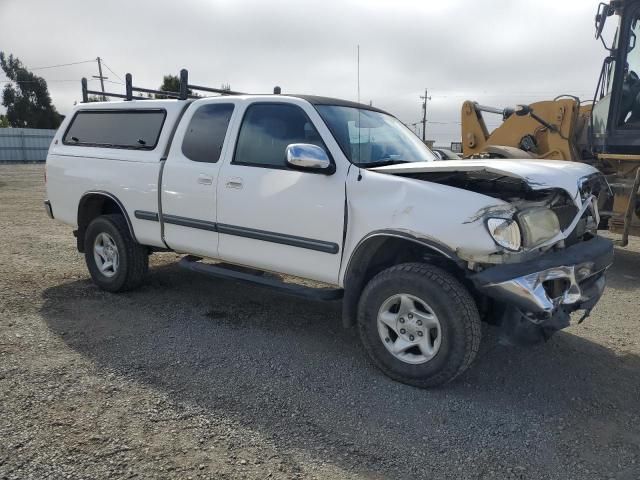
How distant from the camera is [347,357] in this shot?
163 inches

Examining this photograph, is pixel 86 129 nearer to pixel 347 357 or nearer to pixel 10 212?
pixel 347 357

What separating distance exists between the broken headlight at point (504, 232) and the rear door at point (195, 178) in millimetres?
2406

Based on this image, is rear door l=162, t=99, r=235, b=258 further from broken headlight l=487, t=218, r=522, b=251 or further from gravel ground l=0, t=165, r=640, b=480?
broken headlight l=487, t=218, r=522, b=251

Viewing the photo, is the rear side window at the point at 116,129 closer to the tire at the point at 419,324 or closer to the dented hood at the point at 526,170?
the dented hood at the point at 526,170

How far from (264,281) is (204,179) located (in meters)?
1.06

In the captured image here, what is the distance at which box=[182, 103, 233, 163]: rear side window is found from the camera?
4.68 metres

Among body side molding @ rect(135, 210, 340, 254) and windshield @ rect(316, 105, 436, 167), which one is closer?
body side molding @ rect(135, 210, 340, 254)

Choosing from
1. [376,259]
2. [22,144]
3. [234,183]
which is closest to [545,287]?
[376,259]

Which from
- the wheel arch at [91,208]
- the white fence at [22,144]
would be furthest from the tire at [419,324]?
the white fence at [22,144]

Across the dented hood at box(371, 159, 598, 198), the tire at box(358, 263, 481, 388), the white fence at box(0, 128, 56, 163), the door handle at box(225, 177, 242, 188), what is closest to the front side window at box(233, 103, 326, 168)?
the door handle at box(225, 177, 242, 188)

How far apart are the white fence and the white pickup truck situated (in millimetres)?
34021

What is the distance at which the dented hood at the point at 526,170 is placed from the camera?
129 inches

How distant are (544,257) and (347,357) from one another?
1.65 metres

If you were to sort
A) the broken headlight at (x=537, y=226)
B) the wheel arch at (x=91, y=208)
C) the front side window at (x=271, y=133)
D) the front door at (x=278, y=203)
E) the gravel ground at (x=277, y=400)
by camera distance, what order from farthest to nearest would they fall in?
the wheel arch at (x=91, y=208), the front side window at (x=271, y=133), the front door at (x=278, y=203), the broken headlight at (x=537, y=226), the gravel ground at (x=277, y=400)
